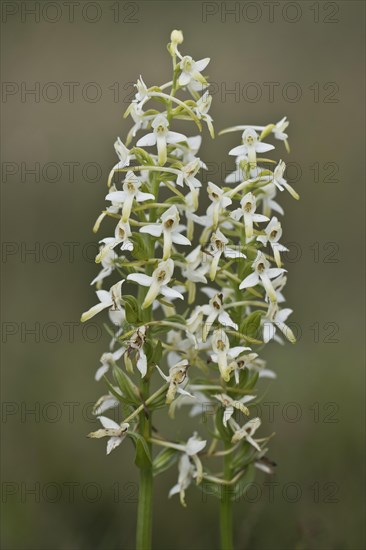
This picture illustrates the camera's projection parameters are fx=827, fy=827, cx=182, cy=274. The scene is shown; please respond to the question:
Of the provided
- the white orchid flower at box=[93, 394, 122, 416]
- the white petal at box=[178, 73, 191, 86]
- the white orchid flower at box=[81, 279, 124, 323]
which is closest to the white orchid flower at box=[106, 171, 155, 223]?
the white orchid flower at box=[81, 279, 124, 323]

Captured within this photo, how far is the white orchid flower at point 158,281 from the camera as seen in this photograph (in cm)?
334

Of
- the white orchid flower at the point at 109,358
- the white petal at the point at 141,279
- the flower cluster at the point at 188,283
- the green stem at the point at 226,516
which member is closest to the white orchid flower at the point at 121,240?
the flower cluster at the point at 188,283

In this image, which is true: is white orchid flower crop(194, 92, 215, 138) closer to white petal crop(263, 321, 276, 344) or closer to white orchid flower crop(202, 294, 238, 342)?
white orchid flower crop(202, 294, 238, 342)

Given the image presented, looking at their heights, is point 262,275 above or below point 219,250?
below

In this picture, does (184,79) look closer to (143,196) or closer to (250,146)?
(250,146)

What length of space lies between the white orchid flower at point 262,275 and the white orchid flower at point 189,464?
698 millimetres

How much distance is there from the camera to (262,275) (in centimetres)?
347

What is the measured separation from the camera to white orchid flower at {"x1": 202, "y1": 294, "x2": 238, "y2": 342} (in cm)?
342

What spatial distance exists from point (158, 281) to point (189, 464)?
0.87 m

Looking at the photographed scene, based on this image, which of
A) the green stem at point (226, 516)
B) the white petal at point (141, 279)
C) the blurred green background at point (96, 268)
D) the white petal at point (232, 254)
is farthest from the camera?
the blurred green background at point (96, 268)

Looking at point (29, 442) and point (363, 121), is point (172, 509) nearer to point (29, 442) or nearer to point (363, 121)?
point (29, 442)

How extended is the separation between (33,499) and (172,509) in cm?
83

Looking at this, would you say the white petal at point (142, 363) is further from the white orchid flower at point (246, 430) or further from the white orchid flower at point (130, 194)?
the white orchid flower at point (130, 194)

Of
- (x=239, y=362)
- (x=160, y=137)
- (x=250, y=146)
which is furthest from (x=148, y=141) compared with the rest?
(x=239, y=362)
